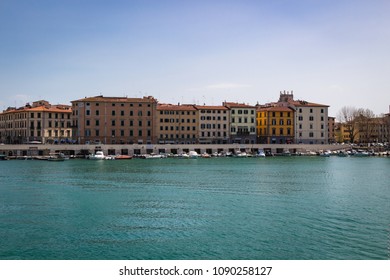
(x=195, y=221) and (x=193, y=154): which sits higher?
(x=193, y=154)

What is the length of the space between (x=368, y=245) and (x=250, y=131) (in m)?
51.9

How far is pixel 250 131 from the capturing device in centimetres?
6325

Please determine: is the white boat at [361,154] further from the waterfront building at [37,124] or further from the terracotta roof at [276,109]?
the waterfront building at [37,124]

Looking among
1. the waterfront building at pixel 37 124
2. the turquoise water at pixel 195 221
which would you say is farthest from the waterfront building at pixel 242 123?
the turquoise water at pixel 195 221

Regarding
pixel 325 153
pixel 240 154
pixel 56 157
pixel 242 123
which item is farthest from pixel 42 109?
pixel 325 153

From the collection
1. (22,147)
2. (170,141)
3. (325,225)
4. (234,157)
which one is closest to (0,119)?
(22,147)

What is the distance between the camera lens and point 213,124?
2432 inches

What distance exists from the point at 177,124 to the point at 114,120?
7.69m

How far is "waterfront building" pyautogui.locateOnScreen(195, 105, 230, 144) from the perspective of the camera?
61.3 m

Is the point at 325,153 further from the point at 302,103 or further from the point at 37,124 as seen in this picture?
the point at 37,124

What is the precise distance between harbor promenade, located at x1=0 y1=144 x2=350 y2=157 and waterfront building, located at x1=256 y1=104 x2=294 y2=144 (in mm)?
3234

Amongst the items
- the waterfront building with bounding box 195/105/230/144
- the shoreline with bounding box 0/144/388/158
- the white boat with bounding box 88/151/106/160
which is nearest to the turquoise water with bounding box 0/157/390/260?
the white boat with bounding box 88/151/106/160

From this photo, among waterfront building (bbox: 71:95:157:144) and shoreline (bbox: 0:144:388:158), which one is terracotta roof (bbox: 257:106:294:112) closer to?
shoreline (bbox: 0:144:388:158)
